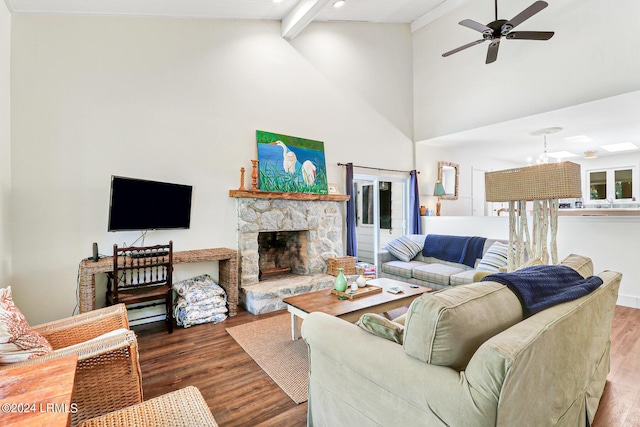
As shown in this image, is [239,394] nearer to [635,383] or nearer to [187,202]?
[187,202]

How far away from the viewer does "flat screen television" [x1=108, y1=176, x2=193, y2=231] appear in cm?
305

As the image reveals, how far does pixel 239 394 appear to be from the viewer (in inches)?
83.8

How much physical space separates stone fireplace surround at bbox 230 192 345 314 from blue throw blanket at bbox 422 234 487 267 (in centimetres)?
151

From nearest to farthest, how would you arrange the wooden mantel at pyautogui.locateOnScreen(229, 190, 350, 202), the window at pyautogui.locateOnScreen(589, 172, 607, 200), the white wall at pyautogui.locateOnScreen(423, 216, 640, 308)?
1. the white wall at pyautogui.locateOnScreen(423, 216, 640, 308)
2. the wooden mantel at pyautogui.locateOnScreen(229, 190, 350, 202)
3. the window at pyautogui.locateOnScreen(589, 172, 607, 200)

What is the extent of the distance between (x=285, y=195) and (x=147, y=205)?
1.72 metres

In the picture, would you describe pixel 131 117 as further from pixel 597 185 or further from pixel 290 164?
pixel 597 185

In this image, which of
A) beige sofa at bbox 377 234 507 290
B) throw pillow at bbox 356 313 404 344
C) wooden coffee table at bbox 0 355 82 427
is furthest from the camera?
beige sofa at bbox 377 234 507 290

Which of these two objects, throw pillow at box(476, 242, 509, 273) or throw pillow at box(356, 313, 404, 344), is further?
throw pillow at box(476, 242, 509, 273)

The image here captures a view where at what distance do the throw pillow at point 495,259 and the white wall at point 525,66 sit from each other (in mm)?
2204

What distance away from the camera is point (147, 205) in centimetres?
331

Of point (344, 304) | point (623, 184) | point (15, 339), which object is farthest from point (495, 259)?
point (623, 184)

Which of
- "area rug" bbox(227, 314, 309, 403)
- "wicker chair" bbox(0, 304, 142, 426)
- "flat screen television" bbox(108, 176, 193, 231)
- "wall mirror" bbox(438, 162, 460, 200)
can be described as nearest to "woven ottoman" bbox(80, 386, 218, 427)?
"wicker chair" bbox(0, 304, 142, 426)

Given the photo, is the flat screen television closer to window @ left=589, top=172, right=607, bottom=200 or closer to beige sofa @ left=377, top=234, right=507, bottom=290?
beige sofa @ left=377, top=234, right=507, bottom=290

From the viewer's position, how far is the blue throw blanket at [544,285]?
1397mm
